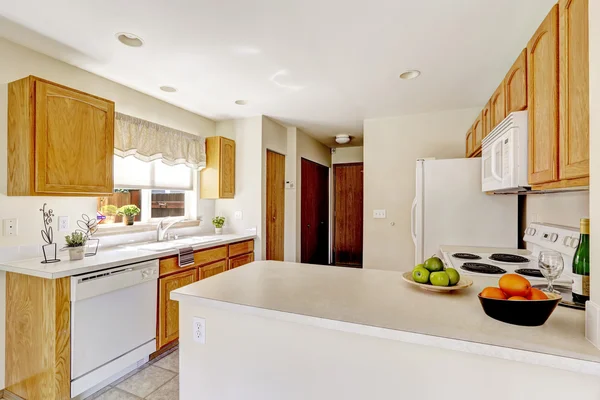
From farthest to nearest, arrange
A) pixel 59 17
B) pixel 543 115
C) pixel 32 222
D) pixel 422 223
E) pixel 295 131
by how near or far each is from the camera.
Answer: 1. pixel 295 131
2. pixel 422 223
3. pixel 32 222
4. pixel 59 17
5. pixel 543 115

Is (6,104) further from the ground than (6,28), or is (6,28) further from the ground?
(6,28)

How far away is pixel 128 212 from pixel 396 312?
2621 mm

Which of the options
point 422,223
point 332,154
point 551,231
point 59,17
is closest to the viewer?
point 59,17

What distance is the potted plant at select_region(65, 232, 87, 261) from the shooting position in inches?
81.5

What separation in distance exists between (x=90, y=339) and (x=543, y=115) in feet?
9.29

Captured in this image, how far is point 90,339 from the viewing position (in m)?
1.95

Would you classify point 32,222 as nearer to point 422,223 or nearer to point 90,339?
point 90,339

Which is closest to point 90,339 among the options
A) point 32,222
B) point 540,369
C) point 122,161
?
point 32,222

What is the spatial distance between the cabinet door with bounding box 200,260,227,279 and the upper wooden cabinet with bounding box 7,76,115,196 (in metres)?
1.13

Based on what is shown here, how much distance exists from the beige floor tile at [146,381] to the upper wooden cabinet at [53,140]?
1388mm

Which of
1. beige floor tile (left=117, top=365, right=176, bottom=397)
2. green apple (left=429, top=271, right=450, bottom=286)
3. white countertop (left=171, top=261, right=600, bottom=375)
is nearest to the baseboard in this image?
white countertop (left=171, top=261, right=600, bottom=375)

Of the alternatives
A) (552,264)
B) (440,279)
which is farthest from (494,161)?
(440,279)

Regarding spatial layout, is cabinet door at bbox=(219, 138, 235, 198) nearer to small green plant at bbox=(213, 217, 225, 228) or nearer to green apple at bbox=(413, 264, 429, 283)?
small green plant at bbox=(213, 217, 225, 228)

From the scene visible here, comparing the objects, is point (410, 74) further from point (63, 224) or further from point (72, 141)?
point (63, 224)
